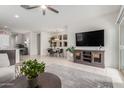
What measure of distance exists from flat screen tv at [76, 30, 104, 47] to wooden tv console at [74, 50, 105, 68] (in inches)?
17.4

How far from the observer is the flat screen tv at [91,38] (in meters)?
5.07

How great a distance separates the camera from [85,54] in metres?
5.64

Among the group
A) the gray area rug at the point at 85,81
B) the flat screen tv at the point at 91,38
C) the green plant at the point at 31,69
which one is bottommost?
the gray area rug at the point at 85,81

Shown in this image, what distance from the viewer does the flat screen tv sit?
5.07m

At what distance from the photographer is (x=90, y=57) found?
538 cm

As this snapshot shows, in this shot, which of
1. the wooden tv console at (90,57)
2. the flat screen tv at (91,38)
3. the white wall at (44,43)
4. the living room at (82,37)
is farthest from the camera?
the white wall at (44,43)

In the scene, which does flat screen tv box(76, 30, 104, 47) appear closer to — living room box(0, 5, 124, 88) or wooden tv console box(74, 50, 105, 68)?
living room box(0, 5, 124, 88)

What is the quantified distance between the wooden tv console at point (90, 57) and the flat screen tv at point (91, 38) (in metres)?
0.44

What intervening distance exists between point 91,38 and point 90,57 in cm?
99

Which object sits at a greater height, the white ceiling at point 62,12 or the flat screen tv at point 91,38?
the white ceiling at point 62,12

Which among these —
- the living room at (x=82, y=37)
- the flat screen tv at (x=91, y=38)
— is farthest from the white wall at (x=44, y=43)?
the flat screen tv at (x=91, y=38)

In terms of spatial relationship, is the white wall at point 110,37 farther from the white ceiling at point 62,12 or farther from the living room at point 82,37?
the white ceiling at point 62,12

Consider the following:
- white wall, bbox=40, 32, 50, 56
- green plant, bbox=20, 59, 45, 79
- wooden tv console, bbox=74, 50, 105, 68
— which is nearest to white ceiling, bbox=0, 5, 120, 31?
wooden tv console, bbox=74, 50, 105, 68

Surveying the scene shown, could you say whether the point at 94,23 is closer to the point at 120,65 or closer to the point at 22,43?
the point at 120,65
